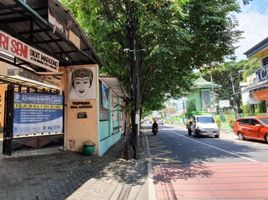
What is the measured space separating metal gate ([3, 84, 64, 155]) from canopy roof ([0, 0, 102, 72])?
4.46ft

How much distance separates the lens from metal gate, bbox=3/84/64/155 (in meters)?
10.2

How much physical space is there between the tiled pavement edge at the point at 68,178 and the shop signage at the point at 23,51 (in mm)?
3197

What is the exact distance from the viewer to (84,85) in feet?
46.0

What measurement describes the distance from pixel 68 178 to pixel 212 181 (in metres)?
4.21

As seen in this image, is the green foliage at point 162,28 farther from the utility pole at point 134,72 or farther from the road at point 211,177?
the road at point 211,177

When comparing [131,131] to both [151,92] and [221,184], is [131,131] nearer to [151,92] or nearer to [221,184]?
[221,184]

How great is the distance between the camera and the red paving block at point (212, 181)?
7.61m

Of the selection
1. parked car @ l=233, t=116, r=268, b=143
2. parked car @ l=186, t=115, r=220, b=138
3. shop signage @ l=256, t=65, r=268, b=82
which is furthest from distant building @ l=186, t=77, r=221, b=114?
parked car @ l=233, t=116, r=268, b=143

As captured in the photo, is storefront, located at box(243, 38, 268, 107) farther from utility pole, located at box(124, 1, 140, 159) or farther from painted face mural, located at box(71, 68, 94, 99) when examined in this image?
painted face mural, located at box(71, 68, 94, 99)

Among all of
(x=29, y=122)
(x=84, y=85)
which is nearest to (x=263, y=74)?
(x=84, y=85)

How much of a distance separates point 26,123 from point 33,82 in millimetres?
4689

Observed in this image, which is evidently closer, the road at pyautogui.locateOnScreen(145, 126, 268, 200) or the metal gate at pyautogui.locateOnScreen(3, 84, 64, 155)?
the road at pyautogui.locateOnScreen(145, 126, 268, 200)

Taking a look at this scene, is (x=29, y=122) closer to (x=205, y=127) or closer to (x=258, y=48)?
(x=205, y=127)

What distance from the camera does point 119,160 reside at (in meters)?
13.4
